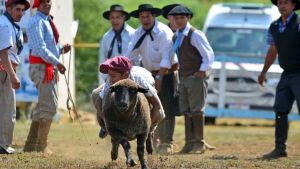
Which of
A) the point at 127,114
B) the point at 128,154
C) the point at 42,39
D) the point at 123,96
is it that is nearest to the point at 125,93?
the point at 123,96

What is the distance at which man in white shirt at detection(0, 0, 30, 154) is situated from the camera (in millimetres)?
11562

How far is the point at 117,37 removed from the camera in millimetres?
14219

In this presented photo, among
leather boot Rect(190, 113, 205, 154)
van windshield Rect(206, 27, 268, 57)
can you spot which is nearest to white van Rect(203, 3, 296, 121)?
van windshield Rect(206, 27, 268, 57)

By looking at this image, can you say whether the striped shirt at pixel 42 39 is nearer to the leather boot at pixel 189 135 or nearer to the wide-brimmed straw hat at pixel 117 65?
the wide-brimmed straw hat at pixel 117 65

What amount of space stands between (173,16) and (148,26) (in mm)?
775

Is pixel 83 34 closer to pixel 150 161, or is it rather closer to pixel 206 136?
pixel 206 136

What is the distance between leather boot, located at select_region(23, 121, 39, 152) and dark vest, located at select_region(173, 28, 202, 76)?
8.12 feet

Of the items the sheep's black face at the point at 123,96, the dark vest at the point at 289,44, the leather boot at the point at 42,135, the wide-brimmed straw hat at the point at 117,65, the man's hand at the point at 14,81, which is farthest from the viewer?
the leather boot at the point at 42,135

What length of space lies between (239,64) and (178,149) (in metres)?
6.22

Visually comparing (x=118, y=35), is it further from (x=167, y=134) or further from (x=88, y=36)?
(x=88, y=36)

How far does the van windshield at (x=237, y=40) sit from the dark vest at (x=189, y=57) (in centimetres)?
691

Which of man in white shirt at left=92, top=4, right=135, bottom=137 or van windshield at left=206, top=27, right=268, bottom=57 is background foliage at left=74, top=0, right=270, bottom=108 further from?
man in white shirt at left=92, top=4, right=135, bottom=137

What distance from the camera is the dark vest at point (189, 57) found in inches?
545

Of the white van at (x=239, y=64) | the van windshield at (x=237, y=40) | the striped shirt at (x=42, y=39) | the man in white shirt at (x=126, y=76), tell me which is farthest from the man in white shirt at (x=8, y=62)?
the van windshield at (x=237, y=40)
